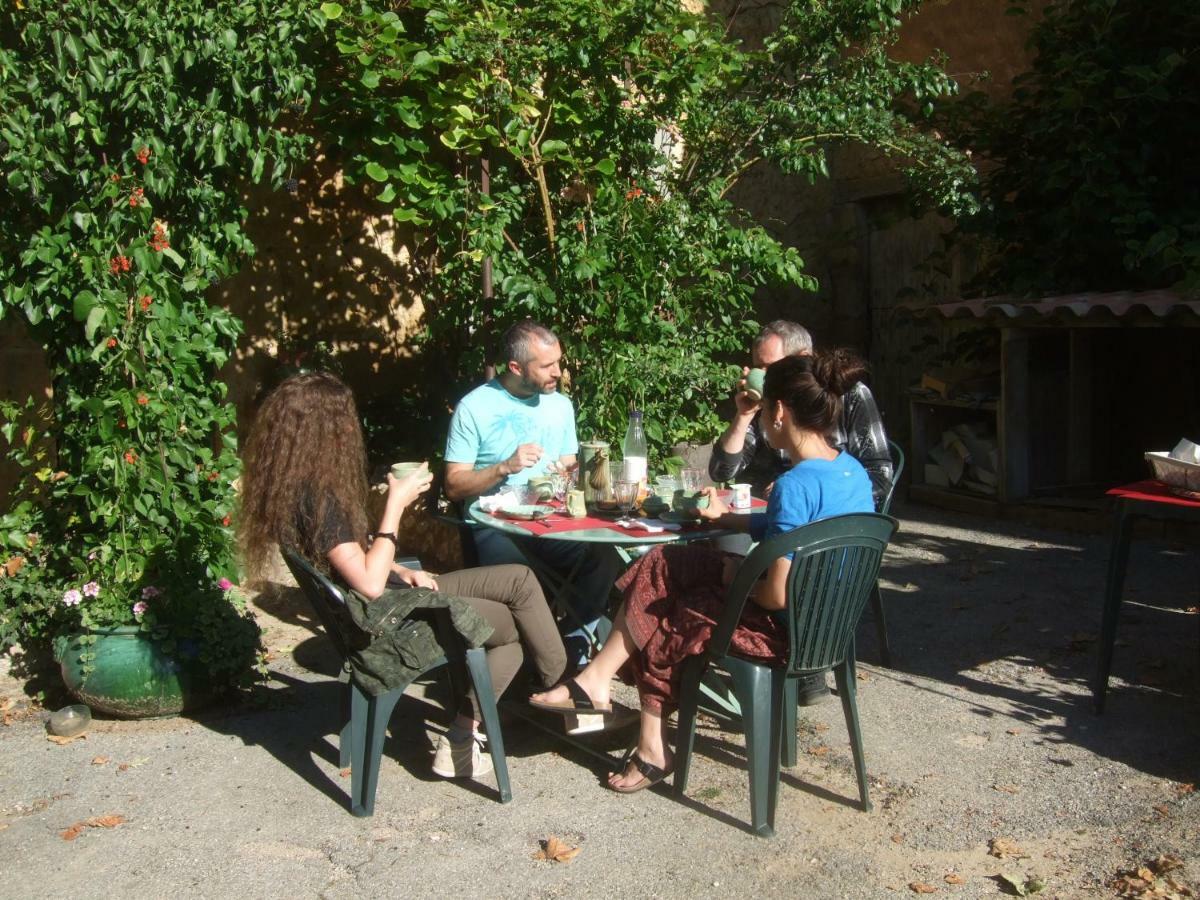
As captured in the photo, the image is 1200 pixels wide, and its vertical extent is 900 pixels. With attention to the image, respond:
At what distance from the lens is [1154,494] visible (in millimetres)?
4164

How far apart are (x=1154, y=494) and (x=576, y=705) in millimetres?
2051

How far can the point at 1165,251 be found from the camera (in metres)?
7.56

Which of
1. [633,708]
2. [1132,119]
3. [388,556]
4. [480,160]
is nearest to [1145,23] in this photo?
[1132,119]

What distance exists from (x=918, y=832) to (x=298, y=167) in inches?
176

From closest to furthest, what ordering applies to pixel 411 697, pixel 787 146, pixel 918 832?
pixel 918 832
pixel 411 697
pixel 787 146

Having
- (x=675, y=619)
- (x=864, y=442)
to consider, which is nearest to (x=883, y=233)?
(x=864, y=442)

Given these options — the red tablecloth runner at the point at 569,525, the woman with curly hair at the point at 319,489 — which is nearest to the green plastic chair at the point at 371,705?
the woman with curly hair at the point at 319,489

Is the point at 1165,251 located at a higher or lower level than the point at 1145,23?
lower

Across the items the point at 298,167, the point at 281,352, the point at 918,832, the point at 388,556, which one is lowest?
the point at 918,832

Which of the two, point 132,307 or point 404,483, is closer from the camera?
point 404,483

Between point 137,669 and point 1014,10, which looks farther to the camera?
point 1014,10

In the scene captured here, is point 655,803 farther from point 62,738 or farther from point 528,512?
point 62,738

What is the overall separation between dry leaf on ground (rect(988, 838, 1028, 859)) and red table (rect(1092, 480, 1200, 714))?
118cm

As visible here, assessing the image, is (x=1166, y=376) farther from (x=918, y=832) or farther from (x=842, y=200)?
(x=918, y=832)
